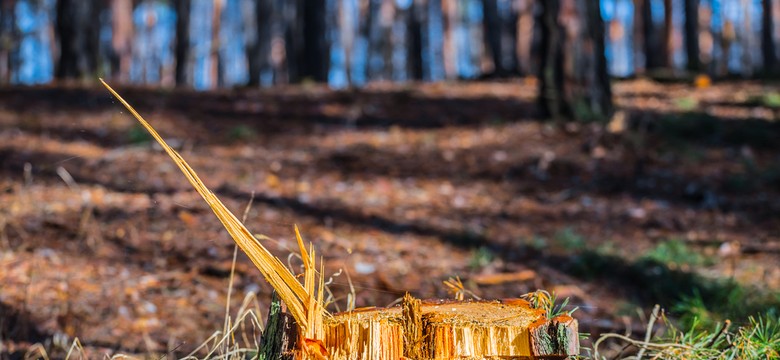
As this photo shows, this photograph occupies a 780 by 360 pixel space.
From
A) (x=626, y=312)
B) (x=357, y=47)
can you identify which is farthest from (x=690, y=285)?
(x=357, y=47)

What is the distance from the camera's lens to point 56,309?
3.00 m

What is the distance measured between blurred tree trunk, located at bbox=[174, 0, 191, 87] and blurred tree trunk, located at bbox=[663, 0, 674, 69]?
12.2 m

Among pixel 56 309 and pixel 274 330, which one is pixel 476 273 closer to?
pixel 56 309

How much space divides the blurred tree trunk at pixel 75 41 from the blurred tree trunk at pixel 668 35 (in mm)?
10959

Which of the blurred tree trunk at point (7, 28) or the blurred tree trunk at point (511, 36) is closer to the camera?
the blurred tree trunk at point (511, 36)

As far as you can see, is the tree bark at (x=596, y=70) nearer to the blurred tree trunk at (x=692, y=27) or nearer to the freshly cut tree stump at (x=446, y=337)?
the freshly cut tree stump at (x=446, y=337)

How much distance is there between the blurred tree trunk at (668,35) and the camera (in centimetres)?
1494

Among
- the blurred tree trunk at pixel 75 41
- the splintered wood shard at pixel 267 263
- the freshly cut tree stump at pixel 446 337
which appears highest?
the blurred tree trunk at pixel 75 41

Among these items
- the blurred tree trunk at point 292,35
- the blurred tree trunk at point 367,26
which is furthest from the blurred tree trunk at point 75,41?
the blurred tree trunk at point 367,26

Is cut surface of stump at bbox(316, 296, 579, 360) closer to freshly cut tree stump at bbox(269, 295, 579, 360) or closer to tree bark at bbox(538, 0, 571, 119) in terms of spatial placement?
freshly cut tree stump at bbox(269, 295, 579, 360)

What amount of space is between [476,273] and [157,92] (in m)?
5.44

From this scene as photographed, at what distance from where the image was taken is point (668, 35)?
15.4 metres

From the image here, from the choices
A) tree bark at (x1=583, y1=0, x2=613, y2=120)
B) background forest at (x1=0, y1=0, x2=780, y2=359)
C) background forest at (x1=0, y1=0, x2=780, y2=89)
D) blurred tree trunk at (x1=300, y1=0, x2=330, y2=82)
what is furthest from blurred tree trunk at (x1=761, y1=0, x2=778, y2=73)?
tree bark at (x1=583, y1=0, x2=613, y2=120)

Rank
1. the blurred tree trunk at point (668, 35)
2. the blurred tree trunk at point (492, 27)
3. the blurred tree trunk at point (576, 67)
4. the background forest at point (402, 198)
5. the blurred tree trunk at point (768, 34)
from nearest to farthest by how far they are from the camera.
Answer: the background forest at point (402, 198), the blurred tree trunk at point (576, 67), the blurred tree trunk at point (668, 35), the blurred tree trunk at point (768, 34), the blurred tree trunk at point (492, 27)
